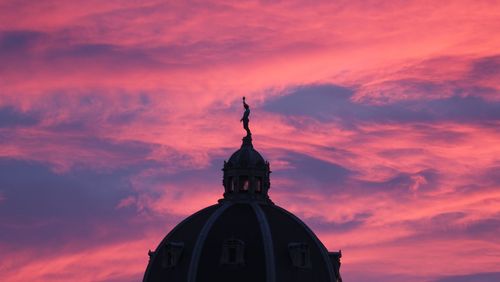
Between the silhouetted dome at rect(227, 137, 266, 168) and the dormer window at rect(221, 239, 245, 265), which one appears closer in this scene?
the dormer window at rect(221, 239, 245, 265)

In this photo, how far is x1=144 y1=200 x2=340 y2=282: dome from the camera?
140 m

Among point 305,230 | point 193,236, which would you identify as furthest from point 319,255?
point 193,236

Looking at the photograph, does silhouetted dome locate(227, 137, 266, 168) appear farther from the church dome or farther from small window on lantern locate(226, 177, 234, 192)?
the church dome

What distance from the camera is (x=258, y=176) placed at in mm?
151375

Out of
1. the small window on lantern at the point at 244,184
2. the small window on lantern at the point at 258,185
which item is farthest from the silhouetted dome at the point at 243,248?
the small window on lantern at the point at 258,185

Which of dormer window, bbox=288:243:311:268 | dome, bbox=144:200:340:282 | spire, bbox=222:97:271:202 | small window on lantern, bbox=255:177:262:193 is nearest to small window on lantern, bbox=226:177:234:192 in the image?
spire, bbox=222:97:271:202

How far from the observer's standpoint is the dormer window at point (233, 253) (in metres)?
140

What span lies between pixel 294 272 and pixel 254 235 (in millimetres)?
5150

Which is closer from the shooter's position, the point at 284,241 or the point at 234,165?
the point at 284,241

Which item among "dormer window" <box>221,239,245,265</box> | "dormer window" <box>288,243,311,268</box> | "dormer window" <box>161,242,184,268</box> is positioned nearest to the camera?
"dormer window" <box>221,239,245,265</box>

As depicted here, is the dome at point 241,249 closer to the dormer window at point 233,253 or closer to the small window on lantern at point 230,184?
the dormer window at point 233,253

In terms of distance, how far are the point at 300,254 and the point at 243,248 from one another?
17.5 ft

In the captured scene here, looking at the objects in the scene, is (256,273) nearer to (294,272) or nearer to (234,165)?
(294,272)

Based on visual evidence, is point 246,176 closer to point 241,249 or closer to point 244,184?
point 244,184
